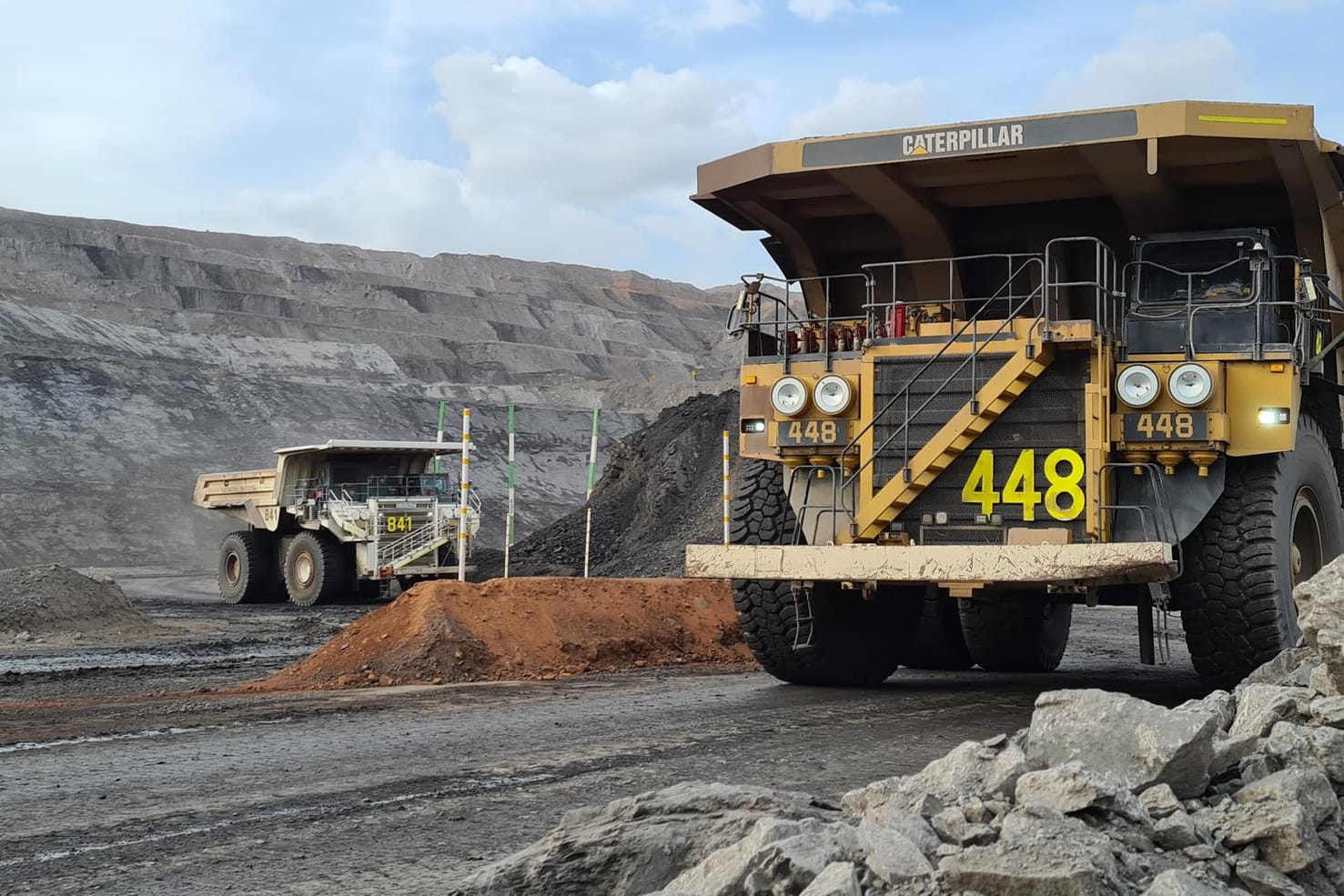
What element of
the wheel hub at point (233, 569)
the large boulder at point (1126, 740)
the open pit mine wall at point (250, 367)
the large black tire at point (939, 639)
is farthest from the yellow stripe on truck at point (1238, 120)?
the open pit mine wall at point (250, 367)

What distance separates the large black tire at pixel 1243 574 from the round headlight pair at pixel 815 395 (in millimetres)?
2162

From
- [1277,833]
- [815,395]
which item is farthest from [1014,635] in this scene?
[1277,833]

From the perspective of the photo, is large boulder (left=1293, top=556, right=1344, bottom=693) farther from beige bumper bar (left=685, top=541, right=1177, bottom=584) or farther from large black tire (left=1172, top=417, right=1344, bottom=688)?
large black tire (left=1172, top=417, right=1344, bottom=688)

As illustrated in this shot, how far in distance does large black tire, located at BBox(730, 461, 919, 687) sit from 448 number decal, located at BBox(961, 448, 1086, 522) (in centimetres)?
122

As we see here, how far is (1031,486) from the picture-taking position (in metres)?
8.26

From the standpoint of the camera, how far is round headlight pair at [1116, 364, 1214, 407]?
798 cm

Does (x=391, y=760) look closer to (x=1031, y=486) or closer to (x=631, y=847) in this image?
(x=631, y=847)

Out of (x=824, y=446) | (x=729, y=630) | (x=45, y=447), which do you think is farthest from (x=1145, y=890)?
(x=45, y=447)

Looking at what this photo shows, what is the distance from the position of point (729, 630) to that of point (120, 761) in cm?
704

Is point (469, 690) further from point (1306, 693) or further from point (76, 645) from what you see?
point (76, 645)

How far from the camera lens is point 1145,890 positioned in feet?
10.4

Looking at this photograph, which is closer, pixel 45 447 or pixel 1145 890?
pixel 1145 890

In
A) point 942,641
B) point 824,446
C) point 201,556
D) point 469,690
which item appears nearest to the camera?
point 824,446

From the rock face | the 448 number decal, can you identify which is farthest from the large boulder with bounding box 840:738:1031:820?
the 448 number decal
